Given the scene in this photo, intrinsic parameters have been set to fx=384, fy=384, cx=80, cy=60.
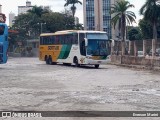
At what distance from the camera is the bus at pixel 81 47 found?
31047 mm

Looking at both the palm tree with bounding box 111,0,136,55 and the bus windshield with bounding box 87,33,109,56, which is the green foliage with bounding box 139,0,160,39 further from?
the bus windshield with bounding box 87,33,109,56

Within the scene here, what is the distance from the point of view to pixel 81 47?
104 ft

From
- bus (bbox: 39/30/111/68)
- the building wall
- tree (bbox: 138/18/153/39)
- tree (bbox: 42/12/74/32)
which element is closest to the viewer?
bus (bbox: 39/30/111/68)

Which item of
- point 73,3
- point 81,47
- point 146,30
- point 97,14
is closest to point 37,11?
point 73,3

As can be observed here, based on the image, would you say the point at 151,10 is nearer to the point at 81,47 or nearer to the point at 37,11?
the point at 37,11

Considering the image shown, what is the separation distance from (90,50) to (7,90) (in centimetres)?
1659

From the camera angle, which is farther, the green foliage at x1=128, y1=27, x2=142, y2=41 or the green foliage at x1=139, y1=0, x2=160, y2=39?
the green foliage at x1=128, y1=27, x2=142, y2=41

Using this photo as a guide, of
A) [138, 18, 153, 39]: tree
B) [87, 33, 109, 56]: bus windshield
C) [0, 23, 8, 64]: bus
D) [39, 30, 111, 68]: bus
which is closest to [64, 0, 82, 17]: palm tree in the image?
[138, 18, 153, 39]: tree

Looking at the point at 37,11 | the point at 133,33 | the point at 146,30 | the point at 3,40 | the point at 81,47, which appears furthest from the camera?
the point at 133,33

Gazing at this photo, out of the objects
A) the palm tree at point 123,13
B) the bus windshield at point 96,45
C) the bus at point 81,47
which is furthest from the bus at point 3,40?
the palm tree at point 123,13

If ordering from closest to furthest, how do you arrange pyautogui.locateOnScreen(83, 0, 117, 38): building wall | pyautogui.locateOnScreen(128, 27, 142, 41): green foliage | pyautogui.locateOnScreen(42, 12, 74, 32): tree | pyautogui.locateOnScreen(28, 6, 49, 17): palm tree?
pyautogui.locateOnScreen(42, 12, 74, 32): tree < pyautogui.locateOnScreen(28, 6, 49, 17): palm tree < pyautogui.locateOnScreen(128, 27, 142, 41): green foliage < pyautogui.locateOnScreen(83, 0, 117, 38): building wall

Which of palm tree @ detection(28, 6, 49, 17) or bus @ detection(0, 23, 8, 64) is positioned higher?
palm tree @ detection(28, 6, 49, 17)

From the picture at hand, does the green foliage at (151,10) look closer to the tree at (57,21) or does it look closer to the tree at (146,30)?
the tree at (146,30)

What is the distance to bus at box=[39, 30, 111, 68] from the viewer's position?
31.0 m
